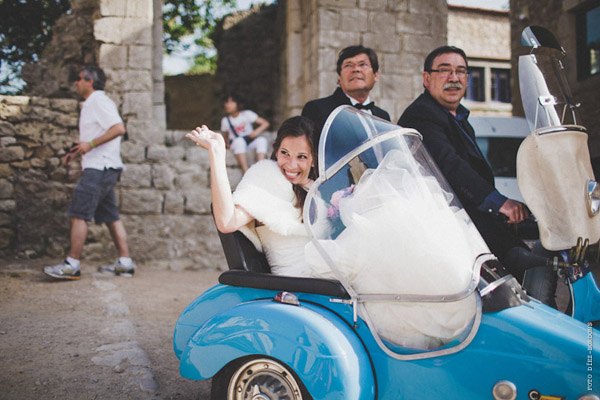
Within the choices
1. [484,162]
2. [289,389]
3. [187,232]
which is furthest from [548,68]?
[187,232]

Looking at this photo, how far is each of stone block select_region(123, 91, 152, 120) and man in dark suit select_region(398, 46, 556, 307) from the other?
420 cm

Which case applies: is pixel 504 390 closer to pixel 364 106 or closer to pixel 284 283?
pixel 284 283

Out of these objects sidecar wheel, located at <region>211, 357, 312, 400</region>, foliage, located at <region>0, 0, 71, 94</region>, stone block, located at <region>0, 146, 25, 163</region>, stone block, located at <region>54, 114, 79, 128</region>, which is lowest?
sidecar wheel, located at <region>211, 357, 312, 400</region>

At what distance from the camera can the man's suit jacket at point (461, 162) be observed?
2654 mm

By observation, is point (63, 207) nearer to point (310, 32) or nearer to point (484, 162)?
point (310, 32)

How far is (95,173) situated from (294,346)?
155 inches

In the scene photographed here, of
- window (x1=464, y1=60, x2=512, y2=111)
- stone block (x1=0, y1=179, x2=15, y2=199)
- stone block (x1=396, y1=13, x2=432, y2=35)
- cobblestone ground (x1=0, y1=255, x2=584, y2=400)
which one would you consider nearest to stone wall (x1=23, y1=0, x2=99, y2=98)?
stone block (x1=0, y1=179, x2=15, y2=199)

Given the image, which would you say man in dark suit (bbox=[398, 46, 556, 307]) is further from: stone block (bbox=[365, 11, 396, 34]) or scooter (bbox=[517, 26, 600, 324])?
stone block (bbox=[365, 11, 396, 34])

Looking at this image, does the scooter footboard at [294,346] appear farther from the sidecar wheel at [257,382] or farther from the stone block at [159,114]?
the stone block at [159,114]

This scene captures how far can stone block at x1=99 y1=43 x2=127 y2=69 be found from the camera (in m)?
6.46

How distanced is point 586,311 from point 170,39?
15260 millimetres

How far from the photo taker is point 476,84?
20781mm

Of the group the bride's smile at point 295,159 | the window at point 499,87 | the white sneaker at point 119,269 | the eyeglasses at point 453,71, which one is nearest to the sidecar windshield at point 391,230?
the bride's smile at point 295,159

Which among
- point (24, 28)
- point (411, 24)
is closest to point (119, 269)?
point (411, 24)
